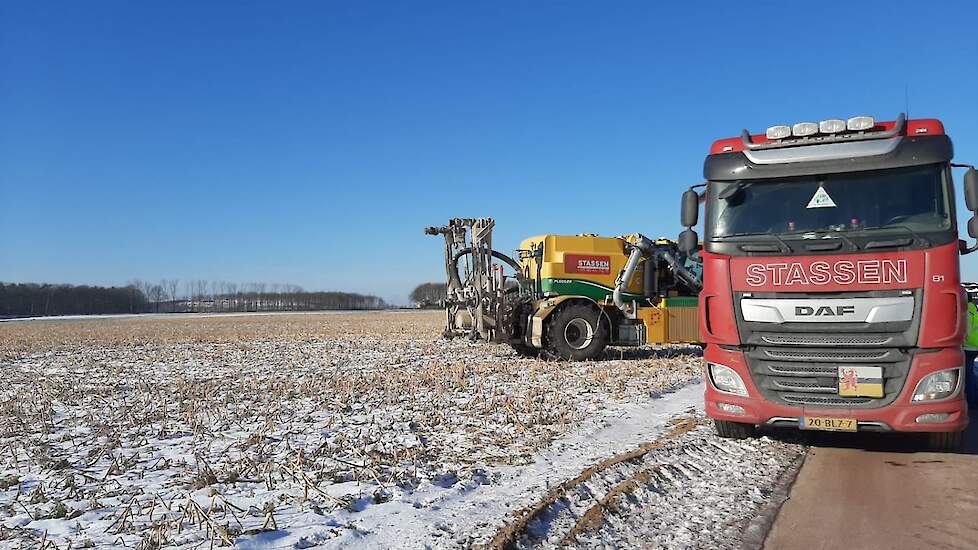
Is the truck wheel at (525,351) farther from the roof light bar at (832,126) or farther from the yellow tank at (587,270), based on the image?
the roof light bar at (832,126)

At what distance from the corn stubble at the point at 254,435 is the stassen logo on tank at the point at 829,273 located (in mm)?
2692

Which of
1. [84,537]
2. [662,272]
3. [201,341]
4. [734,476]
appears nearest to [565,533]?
[734,476]

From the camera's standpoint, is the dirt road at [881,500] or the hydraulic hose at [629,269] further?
the hydraulic hose at [629,269]

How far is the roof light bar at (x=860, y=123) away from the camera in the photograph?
6.61 m

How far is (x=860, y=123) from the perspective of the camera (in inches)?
262

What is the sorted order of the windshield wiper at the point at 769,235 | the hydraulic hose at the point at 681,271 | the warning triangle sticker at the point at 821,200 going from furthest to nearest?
1. the hydraulic hose at the point at 681,271
2. the warning triangle sticker at the point at 821,200
3. the windshield wiper at the point at 769,235

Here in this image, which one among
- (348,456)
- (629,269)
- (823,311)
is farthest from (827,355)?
(629,269)

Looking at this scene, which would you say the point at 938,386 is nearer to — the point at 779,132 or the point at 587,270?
the point at 779,132

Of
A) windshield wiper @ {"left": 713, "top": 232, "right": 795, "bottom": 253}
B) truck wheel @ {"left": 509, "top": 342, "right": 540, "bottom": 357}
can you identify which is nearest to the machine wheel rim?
truck wheel @ {"left": 509, "top": 342, "right": 540, "bottom": 357}

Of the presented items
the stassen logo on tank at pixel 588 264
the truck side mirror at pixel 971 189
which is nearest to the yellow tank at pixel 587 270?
the stassen logo on tank at pixel 588 264

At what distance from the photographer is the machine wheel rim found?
14469 millimetres

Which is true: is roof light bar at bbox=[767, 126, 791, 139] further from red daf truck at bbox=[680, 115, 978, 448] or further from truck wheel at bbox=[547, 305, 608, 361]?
truck wheel at bbox=[547, 305, 608, 361]

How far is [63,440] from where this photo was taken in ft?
23.7

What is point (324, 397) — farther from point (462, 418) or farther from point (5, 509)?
point (5, 509)
